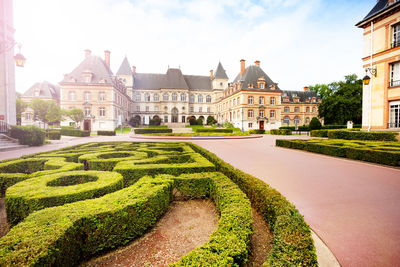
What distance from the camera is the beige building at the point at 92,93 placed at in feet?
111

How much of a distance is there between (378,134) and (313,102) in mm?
44970

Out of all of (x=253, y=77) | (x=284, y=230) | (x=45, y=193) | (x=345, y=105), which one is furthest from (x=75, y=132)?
(x=345, y=105)

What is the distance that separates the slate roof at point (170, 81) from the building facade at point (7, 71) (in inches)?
1456

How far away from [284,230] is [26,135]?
54.8 feet

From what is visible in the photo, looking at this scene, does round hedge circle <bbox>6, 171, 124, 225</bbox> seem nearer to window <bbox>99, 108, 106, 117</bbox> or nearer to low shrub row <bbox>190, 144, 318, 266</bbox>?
low shrub row <bbox>190, 144, 318, 266</bbox>

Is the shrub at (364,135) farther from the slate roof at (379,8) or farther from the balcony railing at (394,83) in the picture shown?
the slate roof at (379,8)

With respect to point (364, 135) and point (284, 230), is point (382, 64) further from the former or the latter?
point (284, 230)

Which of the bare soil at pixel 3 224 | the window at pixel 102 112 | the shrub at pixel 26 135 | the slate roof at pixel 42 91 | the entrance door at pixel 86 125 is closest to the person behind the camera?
the bare soil at pixel 3 224

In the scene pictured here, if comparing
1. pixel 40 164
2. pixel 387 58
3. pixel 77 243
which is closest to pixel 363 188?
pixel 77 243

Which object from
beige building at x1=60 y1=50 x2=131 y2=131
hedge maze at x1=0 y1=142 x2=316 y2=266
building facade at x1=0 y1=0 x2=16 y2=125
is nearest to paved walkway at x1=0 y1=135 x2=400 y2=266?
hedge maze at x1=0 y1=142 x2=316 y2=266

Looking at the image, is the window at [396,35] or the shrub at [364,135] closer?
the shrub at [364,135]

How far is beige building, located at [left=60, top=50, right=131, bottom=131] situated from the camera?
1329 inches

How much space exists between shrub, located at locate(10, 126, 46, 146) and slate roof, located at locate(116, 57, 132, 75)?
40423 millimetres

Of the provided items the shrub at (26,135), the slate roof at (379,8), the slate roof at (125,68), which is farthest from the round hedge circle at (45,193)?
the slate roof at (125,68)
